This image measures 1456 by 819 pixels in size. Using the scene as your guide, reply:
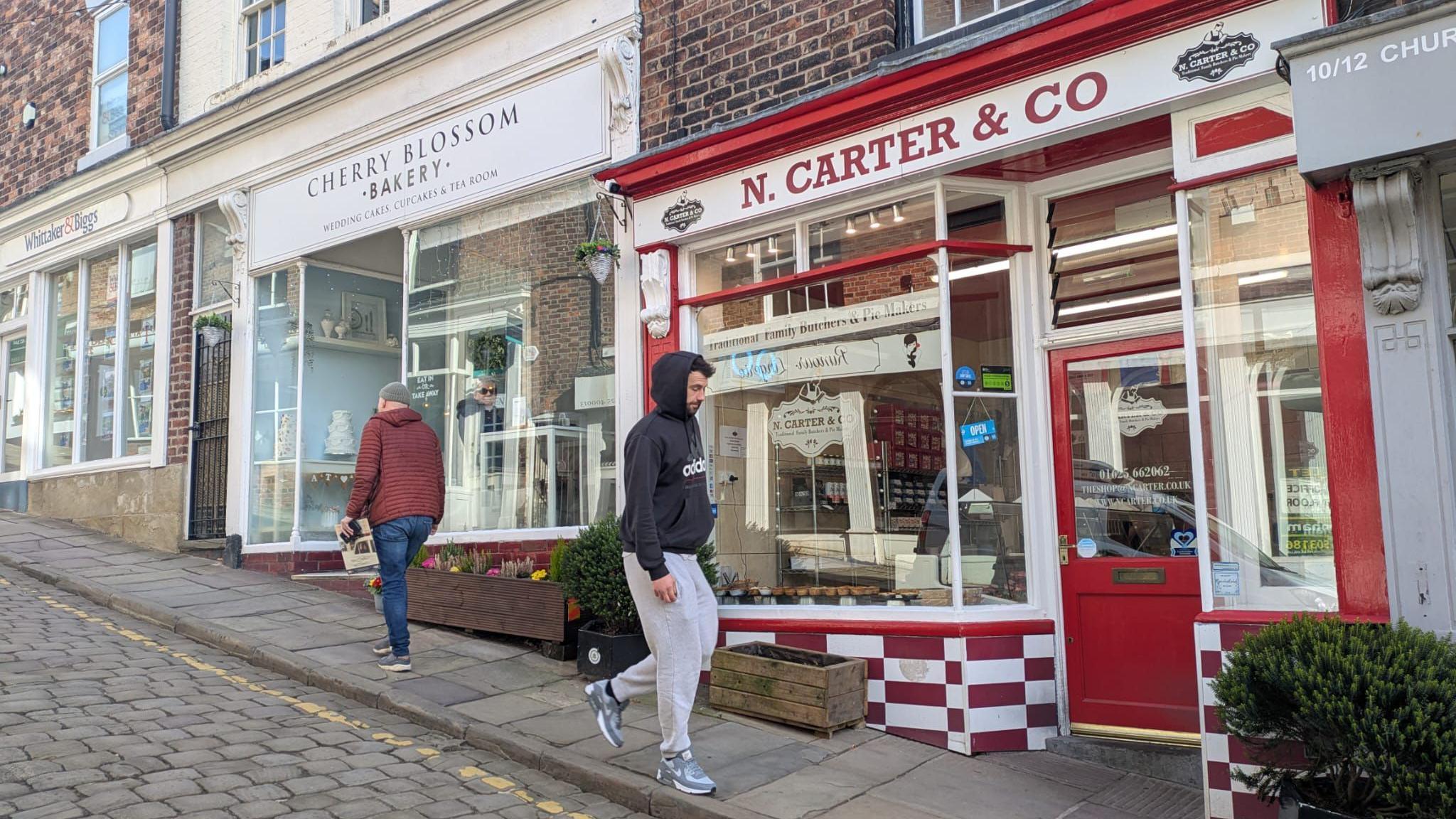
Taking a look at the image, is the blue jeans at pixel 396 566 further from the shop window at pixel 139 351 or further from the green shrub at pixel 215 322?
the shop window at pixel 139 351

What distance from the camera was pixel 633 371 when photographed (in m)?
7.77

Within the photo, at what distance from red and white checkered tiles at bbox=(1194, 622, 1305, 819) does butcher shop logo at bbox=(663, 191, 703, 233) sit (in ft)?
13.7

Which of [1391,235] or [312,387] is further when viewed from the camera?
[312,387]

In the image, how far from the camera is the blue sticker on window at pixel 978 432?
6211 mm

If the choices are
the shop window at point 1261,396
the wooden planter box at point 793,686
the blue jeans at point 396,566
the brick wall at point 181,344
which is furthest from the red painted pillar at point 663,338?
the brick wall at point 181,344

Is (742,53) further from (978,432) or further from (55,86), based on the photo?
(55,86)

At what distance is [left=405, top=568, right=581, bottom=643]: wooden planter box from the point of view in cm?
722

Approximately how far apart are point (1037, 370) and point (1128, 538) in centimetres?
108

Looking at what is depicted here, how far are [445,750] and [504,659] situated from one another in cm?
175

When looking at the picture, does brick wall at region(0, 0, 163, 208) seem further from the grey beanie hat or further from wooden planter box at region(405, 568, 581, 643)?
wooden planter box at region(405, 568, 581, 643)

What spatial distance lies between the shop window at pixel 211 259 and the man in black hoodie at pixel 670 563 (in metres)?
8.61

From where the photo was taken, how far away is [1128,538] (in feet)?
19.2

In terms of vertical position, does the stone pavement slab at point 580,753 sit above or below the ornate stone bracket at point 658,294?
below

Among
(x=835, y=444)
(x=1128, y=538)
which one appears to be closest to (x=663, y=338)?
(x=835, y=444)
